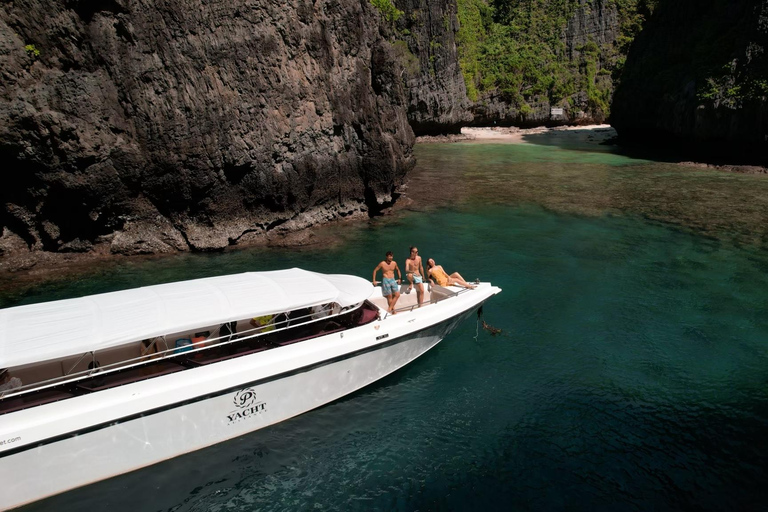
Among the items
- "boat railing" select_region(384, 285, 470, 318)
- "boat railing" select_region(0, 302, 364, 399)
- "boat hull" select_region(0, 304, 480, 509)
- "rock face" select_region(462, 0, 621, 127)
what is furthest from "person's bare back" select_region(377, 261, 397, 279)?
"rock face" select_region(462, 0, 621, 127)

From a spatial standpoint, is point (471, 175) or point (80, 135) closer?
point (80, 135)

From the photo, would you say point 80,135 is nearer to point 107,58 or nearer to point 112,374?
point 107,58

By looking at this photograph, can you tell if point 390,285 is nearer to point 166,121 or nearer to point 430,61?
point 166,121

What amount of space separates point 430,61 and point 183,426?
186 ft

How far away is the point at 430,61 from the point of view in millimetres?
59500

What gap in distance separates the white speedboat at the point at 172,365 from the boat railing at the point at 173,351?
1.9 inches

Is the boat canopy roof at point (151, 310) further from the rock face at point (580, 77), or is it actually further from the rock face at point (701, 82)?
the rock face at point (580, 77)

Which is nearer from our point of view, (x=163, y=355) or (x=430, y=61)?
(x=163, y=355)

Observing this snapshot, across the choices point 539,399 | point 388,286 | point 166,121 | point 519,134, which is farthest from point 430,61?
point 539,399

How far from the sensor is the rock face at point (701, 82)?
37125 mm

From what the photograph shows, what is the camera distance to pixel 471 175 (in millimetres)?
38594

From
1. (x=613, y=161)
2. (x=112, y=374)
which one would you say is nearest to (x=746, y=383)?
(x=112, y=374)

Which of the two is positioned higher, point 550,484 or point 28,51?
point 28,51

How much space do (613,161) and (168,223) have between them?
124 ft
